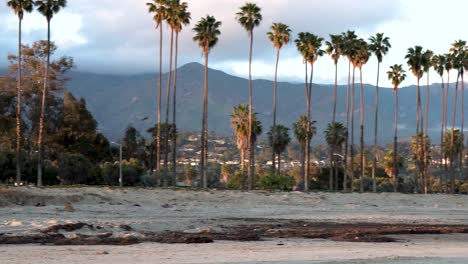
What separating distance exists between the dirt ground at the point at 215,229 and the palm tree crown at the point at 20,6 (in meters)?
22.7

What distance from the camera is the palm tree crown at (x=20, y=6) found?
5931 centimetres

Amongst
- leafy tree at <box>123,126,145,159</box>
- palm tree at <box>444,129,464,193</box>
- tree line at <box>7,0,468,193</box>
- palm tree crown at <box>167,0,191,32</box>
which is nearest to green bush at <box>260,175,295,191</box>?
tree line at <box>7,0,468,193</box>

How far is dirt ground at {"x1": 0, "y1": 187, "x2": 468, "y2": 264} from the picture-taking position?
59.8ft

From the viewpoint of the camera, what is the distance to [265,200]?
160ft

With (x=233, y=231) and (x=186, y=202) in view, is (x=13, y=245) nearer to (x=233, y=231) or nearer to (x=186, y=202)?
(x=233, y=231)

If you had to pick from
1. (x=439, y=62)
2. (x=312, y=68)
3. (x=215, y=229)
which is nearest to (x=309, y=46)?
(x=312, y=68)

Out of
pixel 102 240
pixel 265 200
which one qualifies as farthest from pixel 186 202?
pixel 102 240

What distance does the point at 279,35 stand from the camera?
74938mm

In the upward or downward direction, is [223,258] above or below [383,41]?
below

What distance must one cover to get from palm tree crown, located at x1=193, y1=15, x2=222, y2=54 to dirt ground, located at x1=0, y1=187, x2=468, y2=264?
76.6ft

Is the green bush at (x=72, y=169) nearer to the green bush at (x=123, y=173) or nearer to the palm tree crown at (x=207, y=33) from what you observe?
the green bush at (x=123, y=173)

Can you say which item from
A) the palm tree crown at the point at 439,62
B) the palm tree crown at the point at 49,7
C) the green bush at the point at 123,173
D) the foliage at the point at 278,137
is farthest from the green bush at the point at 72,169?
the palm tree crown at the point at 439,62

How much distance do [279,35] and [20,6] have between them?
95.0ft

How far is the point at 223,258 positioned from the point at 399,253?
5.50 m
